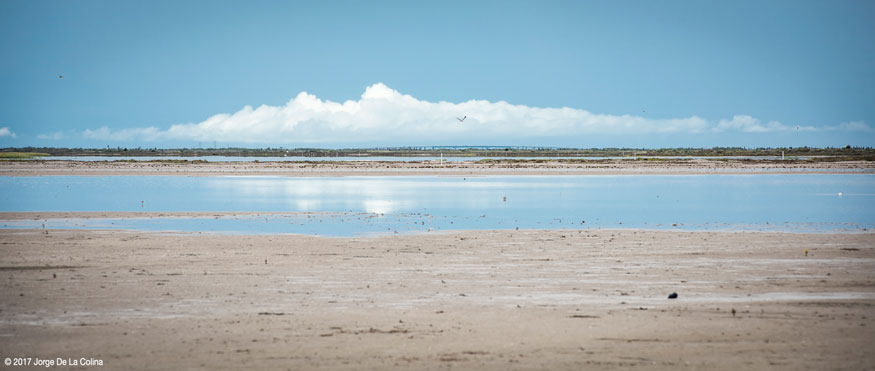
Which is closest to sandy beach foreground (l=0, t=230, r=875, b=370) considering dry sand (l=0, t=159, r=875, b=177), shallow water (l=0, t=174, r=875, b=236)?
shallow water (l=0, t=174, r=875, b=236)

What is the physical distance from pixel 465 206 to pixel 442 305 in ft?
77.8

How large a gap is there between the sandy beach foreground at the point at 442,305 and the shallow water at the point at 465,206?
631 centimetres

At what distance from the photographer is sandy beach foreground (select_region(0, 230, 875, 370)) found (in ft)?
32.3

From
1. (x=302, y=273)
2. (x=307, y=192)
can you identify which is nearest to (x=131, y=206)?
(x=307, y=192)

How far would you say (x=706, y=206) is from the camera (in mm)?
36344

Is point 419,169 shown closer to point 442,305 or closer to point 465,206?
point 465,206

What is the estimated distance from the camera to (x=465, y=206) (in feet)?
120

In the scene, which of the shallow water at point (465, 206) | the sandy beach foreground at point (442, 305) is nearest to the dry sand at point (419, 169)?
the shallow water at point (465, 206)

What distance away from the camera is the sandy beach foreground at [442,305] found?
32.3ft

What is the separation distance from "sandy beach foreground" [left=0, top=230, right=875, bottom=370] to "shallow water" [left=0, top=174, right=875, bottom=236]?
20.7 ft

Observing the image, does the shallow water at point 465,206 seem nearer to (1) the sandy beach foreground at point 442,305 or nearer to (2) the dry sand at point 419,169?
(1) the sandy beach foreground at point 442,305

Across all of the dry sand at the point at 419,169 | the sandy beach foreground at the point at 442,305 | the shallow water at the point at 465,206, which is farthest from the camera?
the dry sand at the point at 419,169

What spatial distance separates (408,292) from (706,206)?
2634 cm

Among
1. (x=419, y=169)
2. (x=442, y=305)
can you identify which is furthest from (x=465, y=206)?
(x=419, y=169)
